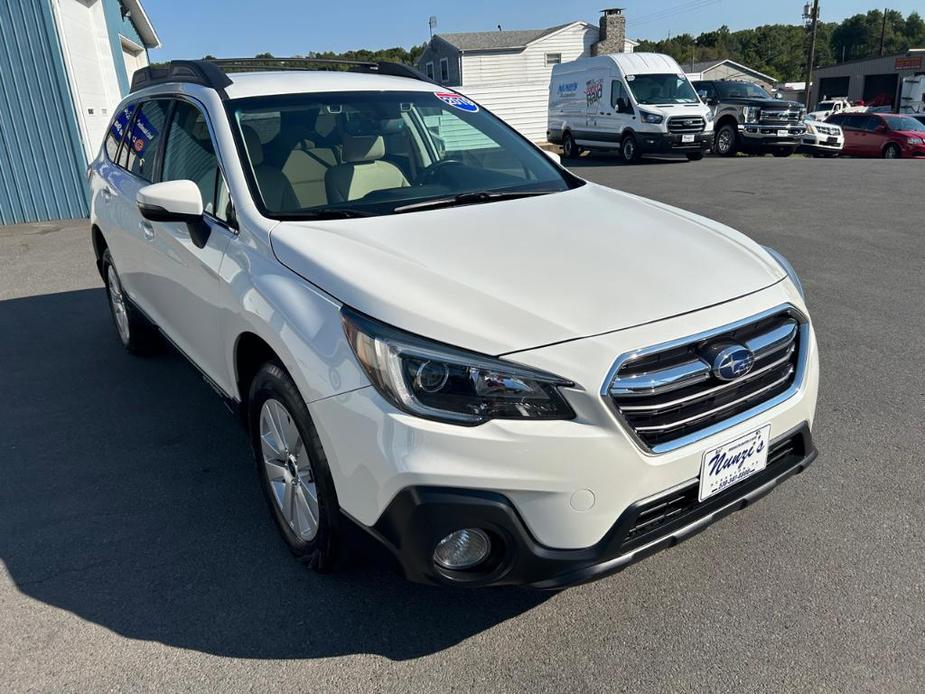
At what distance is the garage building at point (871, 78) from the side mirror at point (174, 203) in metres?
58.8

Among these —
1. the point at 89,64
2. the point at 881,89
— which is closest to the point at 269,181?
the point at 89,64

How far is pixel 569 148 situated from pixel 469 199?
62.6 ft

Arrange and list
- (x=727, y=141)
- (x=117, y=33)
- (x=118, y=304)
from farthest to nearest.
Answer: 1. (x=727, y=141)
2. (x=117, y=33)
3. (x=118, y=304)

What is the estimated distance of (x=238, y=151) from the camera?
3.08 m

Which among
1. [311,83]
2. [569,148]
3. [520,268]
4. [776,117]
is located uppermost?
[311,83]

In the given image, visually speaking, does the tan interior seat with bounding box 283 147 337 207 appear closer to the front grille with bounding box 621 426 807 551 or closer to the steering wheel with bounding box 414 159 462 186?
the steering wheel with bounding box 414 159 462 186

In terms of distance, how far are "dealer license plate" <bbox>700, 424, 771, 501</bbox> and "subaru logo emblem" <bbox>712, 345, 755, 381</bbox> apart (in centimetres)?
21

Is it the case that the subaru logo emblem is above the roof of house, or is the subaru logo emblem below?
below

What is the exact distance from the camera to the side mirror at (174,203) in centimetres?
293

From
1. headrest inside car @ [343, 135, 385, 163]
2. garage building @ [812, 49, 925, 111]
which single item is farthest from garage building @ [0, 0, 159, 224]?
garage building @ [812, 49, 925, 111]

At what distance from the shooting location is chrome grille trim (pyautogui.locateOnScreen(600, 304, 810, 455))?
6.93ft

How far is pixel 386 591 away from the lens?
270 centimetres

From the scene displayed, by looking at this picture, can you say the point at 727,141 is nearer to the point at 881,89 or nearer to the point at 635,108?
the point at 635,108

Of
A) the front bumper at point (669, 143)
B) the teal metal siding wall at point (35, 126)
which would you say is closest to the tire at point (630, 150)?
the front bumper at point (669, 143)
